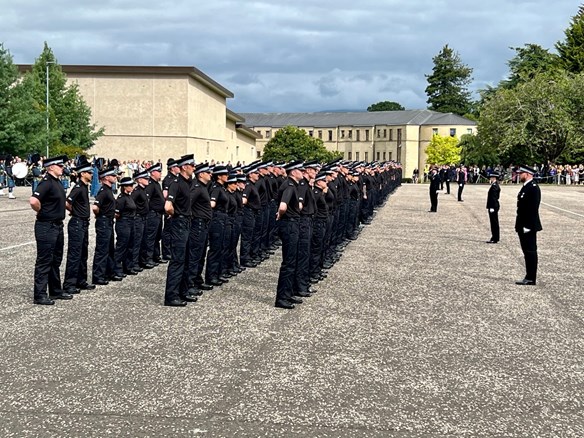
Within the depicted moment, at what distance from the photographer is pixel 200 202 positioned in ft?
38.7

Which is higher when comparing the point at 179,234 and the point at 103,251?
the point at 179,234

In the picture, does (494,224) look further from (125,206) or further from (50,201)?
(50,201)

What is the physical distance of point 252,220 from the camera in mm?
15336

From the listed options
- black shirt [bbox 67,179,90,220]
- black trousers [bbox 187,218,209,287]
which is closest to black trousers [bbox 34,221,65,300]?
black shirt [bbox 67,179,90,220]

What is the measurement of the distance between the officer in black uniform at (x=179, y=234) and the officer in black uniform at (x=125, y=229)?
7.67 feet

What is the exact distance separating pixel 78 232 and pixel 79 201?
18.4 inches

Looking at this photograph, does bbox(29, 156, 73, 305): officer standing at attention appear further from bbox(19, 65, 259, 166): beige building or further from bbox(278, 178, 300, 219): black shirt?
bbox(19, 65, 259, 166): beige building

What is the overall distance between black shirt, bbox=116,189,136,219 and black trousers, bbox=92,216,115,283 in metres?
0.69

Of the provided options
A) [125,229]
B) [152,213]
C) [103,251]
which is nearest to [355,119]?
[152,213]

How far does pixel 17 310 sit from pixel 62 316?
746 millimetres

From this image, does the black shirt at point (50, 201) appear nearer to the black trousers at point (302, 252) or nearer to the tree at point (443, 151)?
the black trousers at point (302, 252)

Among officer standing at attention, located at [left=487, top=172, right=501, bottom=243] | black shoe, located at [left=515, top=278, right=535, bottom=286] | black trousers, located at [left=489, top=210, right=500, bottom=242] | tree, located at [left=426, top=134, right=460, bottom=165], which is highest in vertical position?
tree, located at [left=426, top=134, right=460, bottom=165]

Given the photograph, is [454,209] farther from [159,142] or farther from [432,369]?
[159,142]

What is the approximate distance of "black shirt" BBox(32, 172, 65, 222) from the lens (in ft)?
35.4
